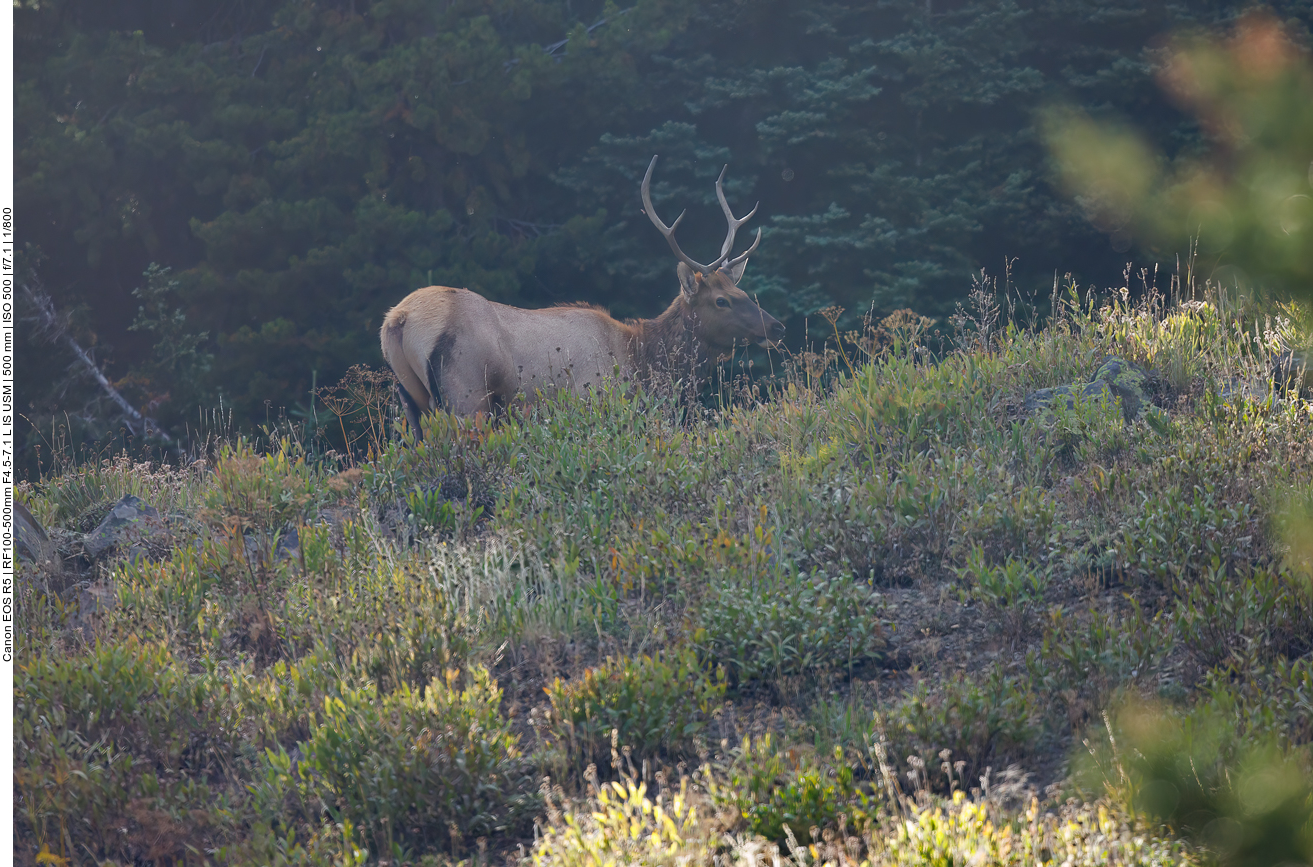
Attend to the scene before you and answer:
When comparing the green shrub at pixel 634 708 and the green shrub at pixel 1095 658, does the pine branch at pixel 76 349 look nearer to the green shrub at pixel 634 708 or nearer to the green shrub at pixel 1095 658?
the green shrub at pixel 634 708

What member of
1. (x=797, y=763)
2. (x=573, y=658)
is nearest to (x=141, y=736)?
(x=573, y=658)

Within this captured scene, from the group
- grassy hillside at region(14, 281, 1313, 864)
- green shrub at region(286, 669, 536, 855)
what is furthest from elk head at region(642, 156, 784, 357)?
green shrub at region(286, 669, 536, 855)

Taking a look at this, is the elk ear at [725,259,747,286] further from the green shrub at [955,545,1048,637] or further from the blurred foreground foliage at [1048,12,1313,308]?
the blurred foreground foliage at [1048,12,1313,308]

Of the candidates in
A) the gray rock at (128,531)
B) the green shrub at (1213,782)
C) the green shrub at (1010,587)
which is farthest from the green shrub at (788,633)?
the gray rock at (128,531)

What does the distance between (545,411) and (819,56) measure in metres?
11.9

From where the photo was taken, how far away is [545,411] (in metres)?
6.96

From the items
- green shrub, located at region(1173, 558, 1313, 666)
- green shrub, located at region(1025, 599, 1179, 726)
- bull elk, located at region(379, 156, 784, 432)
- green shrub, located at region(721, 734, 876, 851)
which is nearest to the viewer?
green shrub, located at region(721, 734, 876, 851)

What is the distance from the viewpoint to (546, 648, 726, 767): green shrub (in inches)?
144

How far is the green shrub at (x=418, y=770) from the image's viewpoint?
3.46 m

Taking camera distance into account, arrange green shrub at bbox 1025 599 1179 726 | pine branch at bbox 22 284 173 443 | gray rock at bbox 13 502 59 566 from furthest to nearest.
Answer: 1. pine branch at bbox 22 284 173 443
2. gray rock at bbox 13 502 59 566
3. green shrub at bbox 1025 599 1179 726

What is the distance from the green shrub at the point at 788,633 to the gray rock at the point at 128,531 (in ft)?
11.0

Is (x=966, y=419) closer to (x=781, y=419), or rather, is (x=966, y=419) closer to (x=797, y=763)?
(x=781, y=419)

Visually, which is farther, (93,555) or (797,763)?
(93,555)

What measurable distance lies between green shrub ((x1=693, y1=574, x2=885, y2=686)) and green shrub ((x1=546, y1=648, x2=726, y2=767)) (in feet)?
0.82
